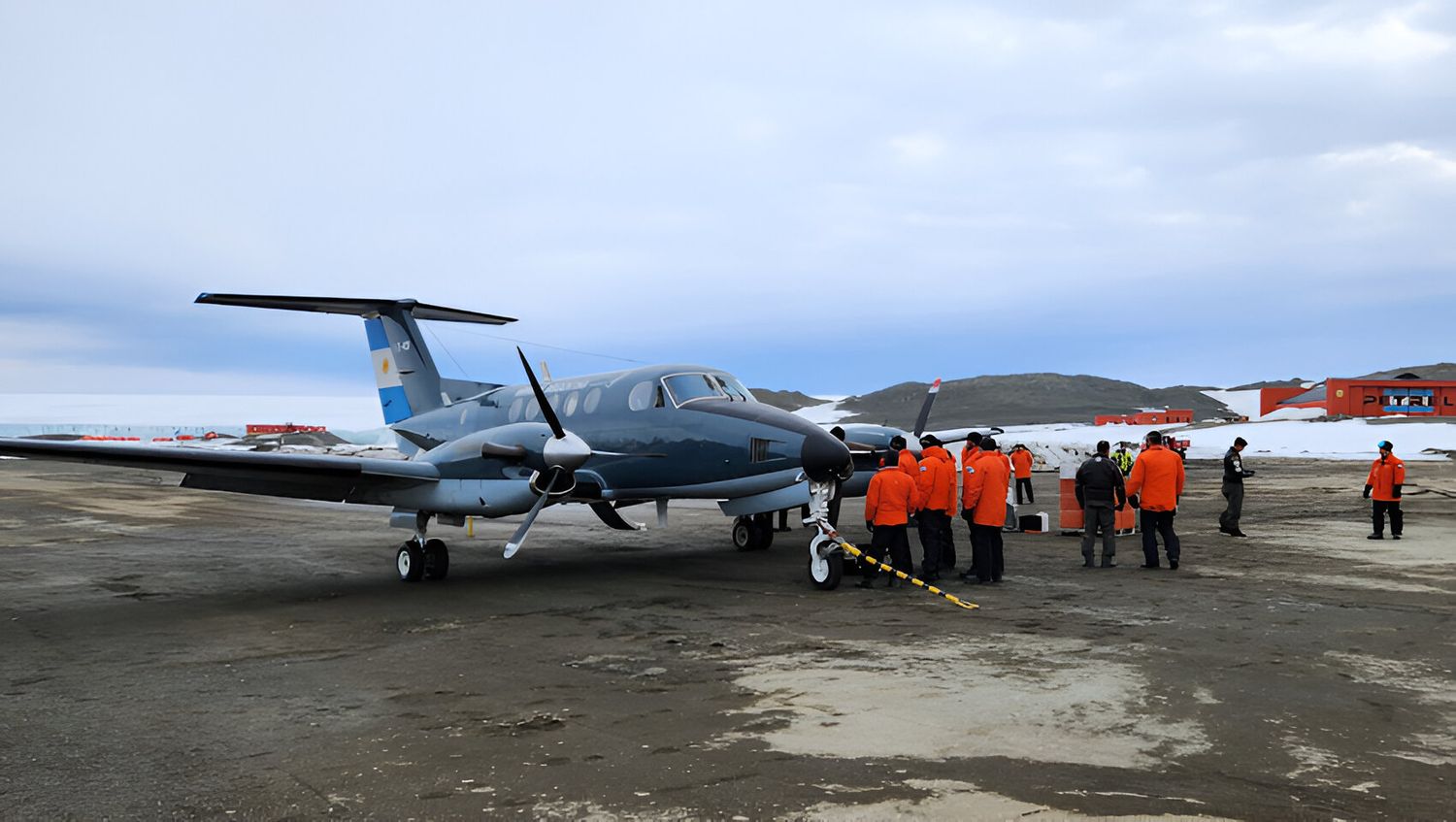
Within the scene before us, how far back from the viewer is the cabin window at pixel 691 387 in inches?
571

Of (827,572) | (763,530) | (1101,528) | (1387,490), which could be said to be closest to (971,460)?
(827,572)

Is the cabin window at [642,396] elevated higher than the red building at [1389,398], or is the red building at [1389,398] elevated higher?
the red building at [1389,398]

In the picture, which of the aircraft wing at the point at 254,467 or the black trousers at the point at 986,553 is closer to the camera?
the aircraft wing at the point at 254,467

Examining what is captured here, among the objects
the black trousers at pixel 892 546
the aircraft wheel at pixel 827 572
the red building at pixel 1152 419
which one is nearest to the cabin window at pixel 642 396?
the aircraft wheel at pixel 827 572

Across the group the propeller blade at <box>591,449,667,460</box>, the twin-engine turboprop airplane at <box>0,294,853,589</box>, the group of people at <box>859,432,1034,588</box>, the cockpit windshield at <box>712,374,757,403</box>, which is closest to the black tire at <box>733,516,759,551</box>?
the twin-engine turboprop airplane at <box>0,294,853,589</box>

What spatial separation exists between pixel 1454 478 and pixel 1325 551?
2191 centimetres

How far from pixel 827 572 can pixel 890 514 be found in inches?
43.7

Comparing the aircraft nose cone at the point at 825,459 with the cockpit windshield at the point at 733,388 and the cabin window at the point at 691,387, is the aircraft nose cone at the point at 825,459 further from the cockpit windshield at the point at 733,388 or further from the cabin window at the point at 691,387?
the cabin window at the point at 691,387

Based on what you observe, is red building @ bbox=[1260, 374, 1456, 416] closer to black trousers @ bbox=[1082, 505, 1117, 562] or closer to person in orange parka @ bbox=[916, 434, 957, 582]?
black trousers @ bbox=[1082, 505, 1117, 562]

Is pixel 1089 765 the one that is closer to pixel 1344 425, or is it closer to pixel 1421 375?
pixel 1344 425

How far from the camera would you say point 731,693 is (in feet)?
23.5

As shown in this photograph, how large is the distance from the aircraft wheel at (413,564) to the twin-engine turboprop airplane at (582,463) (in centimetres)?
2

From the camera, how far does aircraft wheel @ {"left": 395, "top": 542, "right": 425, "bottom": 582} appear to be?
45.7 feet

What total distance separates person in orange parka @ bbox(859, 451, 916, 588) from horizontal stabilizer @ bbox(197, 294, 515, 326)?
1233cm
